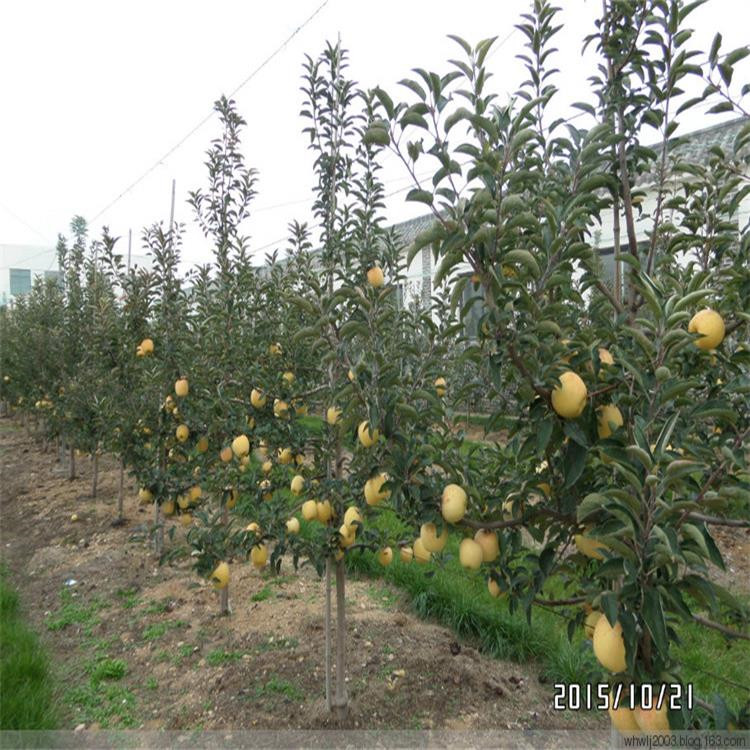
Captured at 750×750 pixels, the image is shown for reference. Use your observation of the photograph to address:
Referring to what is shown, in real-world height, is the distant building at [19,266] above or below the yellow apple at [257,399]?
above

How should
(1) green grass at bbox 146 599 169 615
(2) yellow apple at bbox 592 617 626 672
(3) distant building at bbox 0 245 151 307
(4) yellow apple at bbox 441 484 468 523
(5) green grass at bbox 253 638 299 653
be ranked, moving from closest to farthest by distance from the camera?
(2) yellow apple at bbox 592 617 626 672 → (4) yellow apple at bbox 441 484 468 523 → (5) green grass at bbox 253 638 299 653 → (1) green grass at bbox 146 599 169 615 → (3) distant building at bbox 0 245 151 307

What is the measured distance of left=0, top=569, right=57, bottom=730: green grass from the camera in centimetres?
263

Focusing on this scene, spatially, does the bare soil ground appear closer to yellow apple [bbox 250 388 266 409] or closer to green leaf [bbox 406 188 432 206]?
yellow apple [bbox 250 388 266 409]

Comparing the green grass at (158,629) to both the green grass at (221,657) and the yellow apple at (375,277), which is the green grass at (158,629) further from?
the yellow apple at (375,277)

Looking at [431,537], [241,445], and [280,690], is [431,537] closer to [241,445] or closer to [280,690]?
[241,445]

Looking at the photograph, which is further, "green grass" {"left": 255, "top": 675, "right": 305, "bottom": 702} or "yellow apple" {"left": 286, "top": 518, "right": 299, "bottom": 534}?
"green grass" {"left": 255, "top": 675, "right": 305, "bottom": 702}

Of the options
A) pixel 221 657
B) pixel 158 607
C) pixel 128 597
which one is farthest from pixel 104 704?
pixel 128 597

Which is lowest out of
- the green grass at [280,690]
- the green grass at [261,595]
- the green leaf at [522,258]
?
the green grass at [280,690]

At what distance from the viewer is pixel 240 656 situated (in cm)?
328

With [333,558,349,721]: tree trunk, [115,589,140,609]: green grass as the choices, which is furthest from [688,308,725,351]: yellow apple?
[115,589,140,609]: green grass

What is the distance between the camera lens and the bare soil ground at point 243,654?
2762 millimetres

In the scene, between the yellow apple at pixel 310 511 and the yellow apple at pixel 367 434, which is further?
the yellow apple at pixel 310 511

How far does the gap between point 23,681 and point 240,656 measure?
1091 millimetres

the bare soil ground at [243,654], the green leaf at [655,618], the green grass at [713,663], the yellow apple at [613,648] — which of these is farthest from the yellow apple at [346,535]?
the green grass at [713,663]
